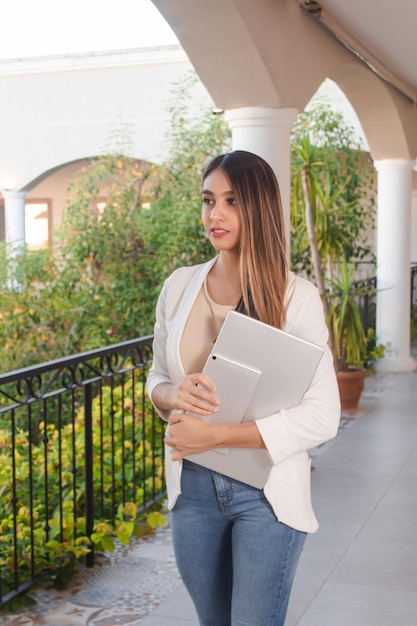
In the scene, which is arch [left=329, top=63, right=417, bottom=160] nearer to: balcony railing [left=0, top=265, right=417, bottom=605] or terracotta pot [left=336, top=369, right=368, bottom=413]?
terracotta pot [left=336, top=369, right=368, bottom=413]

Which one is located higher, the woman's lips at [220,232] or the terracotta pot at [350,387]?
the woman's lips at [220,232]

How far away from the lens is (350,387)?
668 centimetres

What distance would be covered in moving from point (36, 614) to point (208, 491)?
1.65m

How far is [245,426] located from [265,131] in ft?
11.3

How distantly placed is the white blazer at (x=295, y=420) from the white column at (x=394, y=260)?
692 centimetres

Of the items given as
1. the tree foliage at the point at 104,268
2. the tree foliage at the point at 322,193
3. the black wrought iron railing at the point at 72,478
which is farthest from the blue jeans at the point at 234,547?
the tree foliage at the point at 104,268

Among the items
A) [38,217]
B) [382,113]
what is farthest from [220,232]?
[38,217]

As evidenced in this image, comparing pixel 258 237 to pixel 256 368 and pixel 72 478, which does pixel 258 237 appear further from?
pixel 72 478

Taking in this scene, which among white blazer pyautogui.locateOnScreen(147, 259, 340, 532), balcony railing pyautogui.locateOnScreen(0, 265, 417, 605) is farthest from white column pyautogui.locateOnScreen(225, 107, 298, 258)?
white blazer pyautogui.locateOnScreen(147, 259, 340, 532)

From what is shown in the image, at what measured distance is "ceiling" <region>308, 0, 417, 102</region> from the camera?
16.3ft

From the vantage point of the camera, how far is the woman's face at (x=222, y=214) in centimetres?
171

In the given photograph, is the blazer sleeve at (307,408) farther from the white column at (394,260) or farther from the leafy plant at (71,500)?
the white column at (394,260)

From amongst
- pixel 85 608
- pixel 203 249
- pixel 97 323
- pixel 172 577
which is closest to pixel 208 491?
pixel 85 608

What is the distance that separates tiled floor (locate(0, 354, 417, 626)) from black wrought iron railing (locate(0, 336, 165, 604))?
0.17 metres
